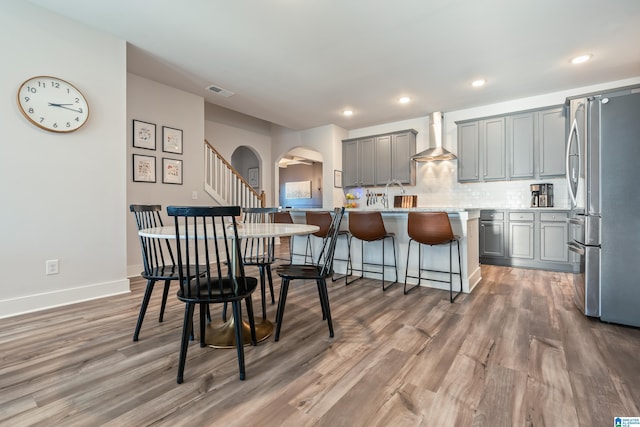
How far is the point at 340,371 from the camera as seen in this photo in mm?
1663

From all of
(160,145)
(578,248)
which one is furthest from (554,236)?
(160,145)

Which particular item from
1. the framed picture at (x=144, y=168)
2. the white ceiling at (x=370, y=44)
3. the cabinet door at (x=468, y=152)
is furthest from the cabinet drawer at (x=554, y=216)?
the framed picture at (x=144, y=168)

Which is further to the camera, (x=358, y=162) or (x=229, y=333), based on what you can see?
(x=358, y=162)

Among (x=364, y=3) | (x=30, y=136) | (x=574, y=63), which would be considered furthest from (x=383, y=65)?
(x=30, y=136)

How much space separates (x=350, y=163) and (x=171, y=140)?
3.51 meters

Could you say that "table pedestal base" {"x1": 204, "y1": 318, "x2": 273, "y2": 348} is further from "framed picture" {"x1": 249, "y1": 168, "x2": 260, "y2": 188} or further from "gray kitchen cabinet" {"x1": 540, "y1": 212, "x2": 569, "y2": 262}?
"framed picture" {"x1": 249, "y1": 168, "x2": 260, "y2": 188}

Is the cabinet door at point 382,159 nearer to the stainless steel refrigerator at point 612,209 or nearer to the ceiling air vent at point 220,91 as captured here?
the ceiling air vent at point 220,91

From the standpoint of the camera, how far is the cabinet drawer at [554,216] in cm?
410

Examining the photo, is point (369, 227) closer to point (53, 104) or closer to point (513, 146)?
point (513, 146)

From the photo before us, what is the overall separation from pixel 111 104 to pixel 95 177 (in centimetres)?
79

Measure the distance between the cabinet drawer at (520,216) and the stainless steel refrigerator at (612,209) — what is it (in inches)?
81.8

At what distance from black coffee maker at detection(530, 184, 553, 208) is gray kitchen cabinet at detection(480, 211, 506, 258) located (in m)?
0.56

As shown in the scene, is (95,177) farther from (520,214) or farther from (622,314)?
(520,214)

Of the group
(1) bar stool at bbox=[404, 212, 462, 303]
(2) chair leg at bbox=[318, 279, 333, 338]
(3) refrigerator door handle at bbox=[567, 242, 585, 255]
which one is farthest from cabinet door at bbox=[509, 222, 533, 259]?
(2) chair leg at bbox=[318, 279, 333, 338]
